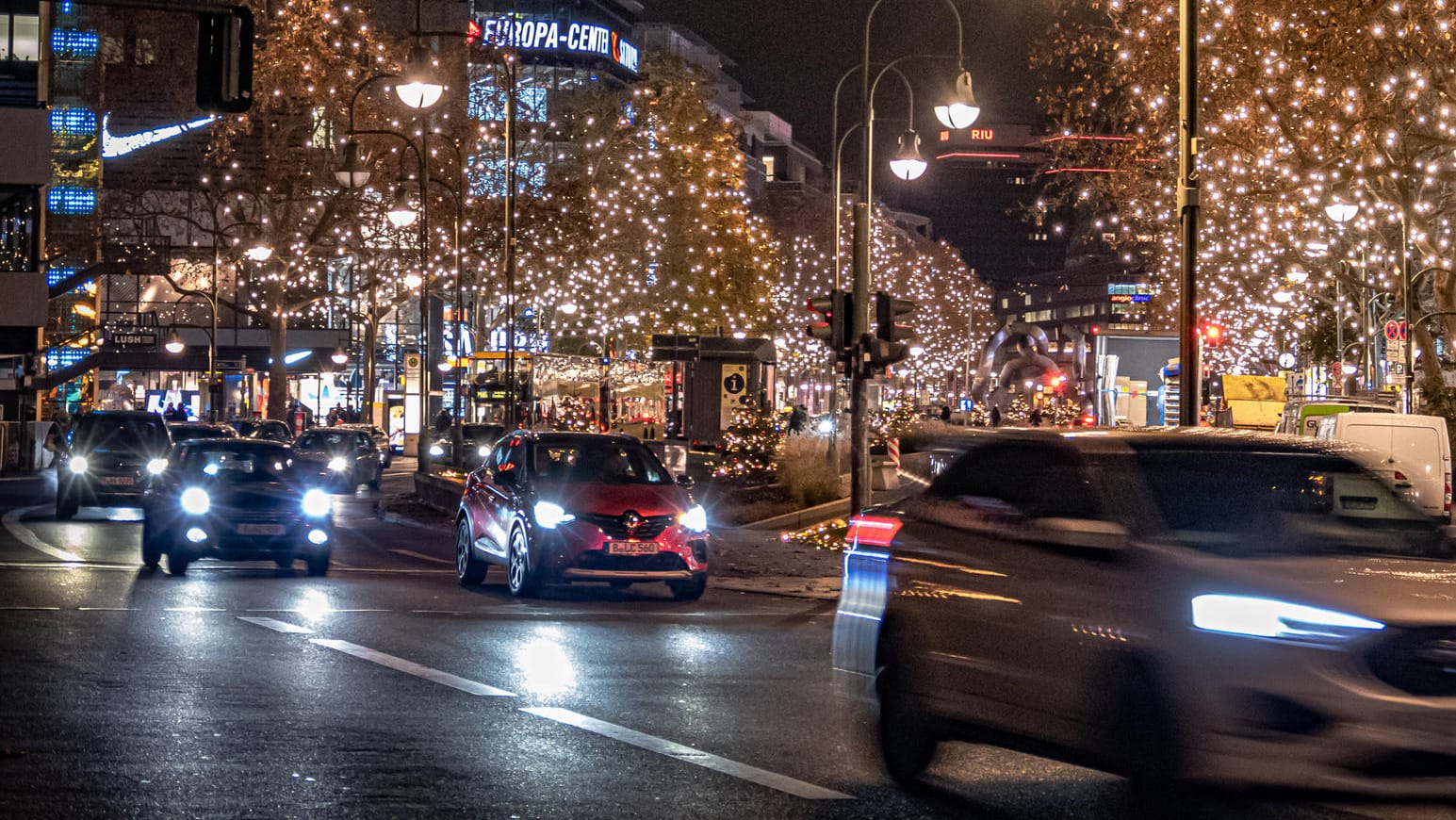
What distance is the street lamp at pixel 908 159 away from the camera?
3109cm

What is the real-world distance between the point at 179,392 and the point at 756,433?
56.8 metres

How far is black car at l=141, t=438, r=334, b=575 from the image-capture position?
20.0m

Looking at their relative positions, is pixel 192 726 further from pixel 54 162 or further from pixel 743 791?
pixel 54 162

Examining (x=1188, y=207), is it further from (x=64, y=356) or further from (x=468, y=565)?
(x=64, y=356)

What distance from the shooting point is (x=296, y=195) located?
58.7 meters

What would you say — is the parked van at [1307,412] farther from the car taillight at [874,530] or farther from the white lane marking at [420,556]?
the car taillight at [874,530]

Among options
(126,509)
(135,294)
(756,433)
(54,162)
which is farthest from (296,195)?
(135,294)

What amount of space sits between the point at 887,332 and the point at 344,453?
80.6 ft

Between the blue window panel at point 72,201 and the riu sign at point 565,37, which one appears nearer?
the blue window panel at point 72,201

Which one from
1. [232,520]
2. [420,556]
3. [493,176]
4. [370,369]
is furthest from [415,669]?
[370,369]

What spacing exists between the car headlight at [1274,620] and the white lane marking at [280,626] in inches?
351

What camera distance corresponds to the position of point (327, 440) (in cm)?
4528

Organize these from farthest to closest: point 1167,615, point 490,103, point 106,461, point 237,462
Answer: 1. point 490,103
2. point 106,461
3. point 237,462
4. point 1167,615

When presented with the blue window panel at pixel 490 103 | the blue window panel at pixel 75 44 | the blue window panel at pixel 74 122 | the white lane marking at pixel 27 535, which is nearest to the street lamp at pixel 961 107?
the white lane marking at pixel 27 535
